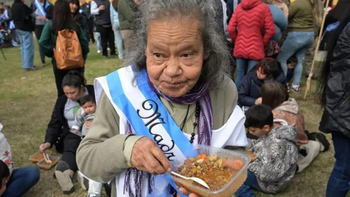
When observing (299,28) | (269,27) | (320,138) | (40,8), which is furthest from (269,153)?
(40,8)

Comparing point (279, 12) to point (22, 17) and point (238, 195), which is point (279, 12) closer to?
point (238, 195)

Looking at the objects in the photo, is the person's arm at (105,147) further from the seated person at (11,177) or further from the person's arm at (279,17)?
the person's arm at (279,17)

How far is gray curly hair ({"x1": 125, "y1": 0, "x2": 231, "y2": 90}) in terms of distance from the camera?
1194 millimetres

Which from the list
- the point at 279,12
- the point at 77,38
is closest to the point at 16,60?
the point at 77,38

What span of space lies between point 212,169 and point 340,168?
1.72 m

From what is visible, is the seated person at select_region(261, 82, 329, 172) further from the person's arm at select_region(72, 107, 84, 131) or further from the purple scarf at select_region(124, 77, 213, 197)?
the purple scarf at select_region(124, 77, 213, 197)

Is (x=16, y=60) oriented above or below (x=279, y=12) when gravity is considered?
below

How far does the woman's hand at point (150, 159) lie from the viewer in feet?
3.74

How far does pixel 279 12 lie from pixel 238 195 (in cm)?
356

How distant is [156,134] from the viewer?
1.40 metres

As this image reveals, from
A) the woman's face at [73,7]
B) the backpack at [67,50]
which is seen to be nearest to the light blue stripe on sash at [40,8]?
the woman's face at [73,7]

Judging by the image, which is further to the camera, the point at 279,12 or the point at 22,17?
the point at 22,17

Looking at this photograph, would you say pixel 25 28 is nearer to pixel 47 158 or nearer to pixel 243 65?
pixel 47 158

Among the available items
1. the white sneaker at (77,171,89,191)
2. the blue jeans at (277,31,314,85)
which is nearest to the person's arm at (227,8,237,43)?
the blue jeans at (277,31,314,85)
